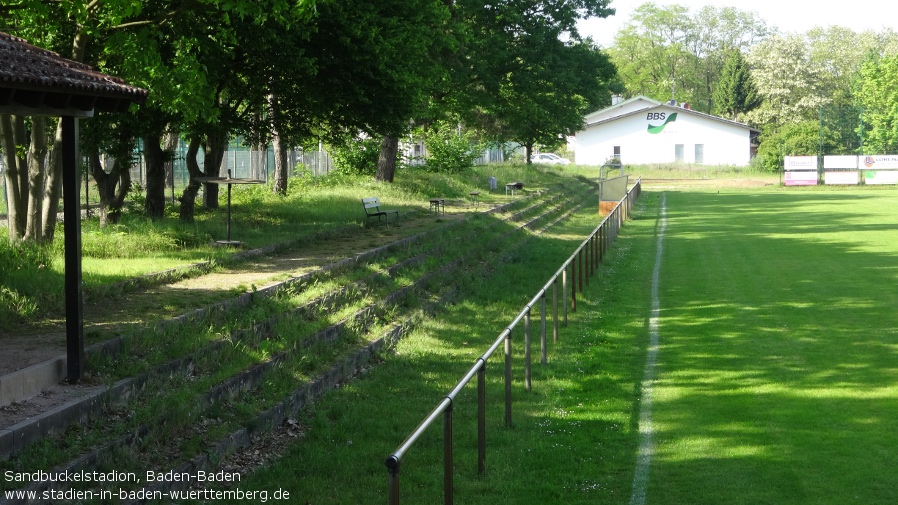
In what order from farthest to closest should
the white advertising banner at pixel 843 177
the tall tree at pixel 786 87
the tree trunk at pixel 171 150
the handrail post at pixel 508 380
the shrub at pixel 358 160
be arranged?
the tall tree at pixel 786 87 < the white advertising banner at pixel 843 177 < the shrub at pixel 358 160 < the tree trunk at pixel 171 150 < the handrail post at pixel 508 380

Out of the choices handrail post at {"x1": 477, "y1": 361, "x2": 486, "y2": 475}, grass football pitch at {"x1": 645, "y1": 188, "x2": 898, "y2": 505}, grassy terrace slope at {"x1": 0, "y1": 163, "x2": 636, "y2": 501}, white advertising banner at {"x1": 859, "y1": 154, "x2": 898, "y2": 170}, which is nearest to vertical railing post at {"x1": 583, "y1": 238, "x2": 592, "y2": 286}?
A: grassy terrace slope at {"x1": 0, "y1": 163, "x2": 636, "y2": 501}

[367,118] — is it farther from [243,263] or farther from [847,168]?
[847,168]

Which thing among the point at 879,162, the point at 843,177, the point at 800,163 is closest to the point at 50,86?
the point at 800,163

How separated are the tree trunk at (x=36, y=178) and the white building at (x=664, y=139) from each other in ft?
228

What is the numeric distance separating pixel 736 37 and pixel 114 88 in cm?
11414

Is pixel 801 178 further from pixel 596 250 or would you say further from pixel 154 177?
pixel 154 177

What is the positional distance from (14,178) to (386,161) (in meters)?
19.7

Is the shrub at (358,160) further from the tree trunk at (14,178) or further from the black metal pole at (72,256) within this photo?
the black metal pole at (72,256)

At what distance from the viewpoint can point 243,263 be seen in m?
16.8

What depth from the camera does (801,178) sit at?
2520 inches

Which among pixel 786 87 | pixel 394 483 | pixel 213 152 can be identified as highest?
pixel 786 87

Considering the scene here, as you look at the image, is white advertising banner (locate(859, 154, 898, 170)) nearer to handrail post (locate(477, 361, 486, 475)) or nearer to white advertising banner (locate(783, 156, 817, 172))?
white advertising banner (locate(783, 156, 817, 172))

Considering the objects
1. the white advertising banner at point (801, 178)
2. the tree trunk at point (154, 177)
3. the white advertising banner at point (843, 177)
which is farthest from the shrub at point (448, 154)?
the white advertising banner at point (843, 177)

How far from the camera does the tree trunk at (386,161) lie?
35.7 metres
